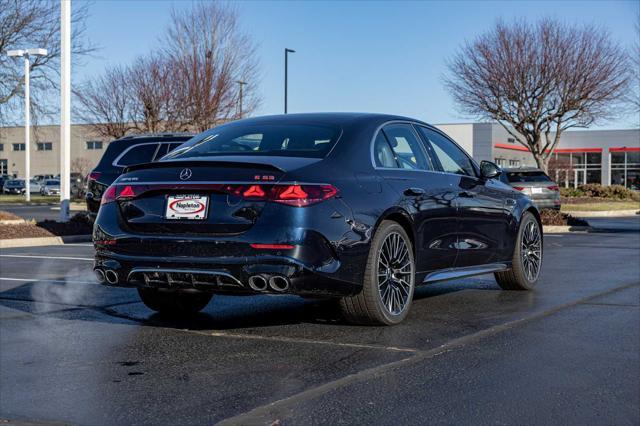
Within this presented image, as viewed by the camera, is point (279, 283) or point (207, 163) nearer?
point (279, 283)

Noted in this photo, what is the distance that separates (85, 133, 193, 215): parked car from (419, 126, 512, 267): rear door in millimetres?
7664

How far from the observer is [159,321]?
6.58 m

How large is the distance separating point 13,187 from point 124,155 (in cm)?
5295

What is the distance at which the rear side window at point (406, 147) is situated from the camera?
6656mm

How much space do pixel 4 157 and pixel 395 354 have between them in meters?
92.3

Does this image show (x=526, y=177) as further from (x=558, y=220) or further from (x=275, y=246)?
(x=275, y=246)

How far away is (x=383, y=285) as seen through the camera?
6.14m

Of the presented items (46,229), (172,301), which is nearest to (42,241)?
(46,229)

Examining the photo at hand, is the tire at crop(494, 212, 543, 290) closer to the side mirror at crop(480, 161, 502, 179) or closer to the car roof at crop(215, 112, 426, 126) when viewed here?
the side mirror at crop(480, 161, 502, 179)

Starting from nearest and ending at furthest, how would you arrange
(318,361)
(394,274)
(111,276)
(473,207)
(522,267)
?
1. (318,361)
2. (111,276)
3. (394,274)
4. (473,207)
5. (522,267)

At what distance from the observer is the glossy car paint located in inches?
212

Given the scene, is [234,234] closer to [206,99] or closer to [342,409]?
[342,409]

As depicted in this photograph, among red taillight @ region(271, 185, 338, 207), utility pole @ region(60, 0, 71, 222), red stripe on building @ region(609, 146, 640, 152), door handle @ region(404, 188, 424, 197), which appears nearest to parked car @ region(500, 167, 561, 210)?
utility pole @ region(60, 0, 71, 222)

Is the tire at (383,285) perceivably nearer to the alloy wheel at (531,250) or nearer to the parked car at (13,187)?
the alloy wheel at (531,250)
